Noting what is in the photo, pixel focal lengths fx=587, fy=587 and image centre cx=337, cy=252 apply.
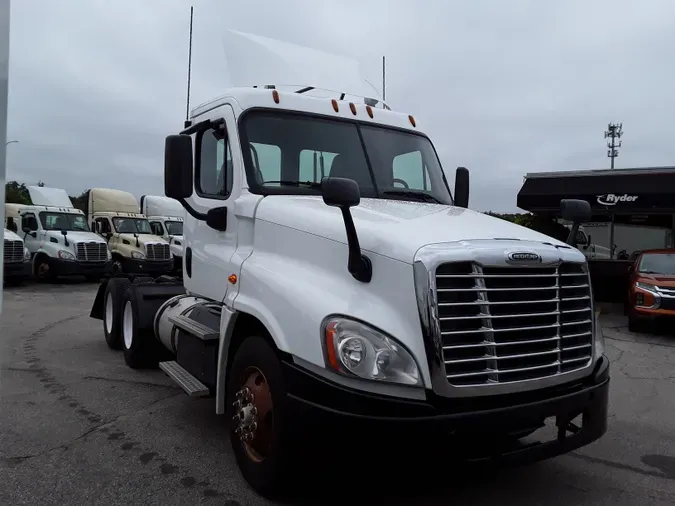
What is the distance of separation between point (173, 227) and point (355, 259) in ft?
67.8

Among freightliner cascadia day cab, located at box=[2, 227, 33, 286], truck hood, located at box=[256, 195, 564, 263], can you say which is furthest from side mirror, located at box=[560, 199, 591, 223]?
freightliner cascadia day cab, located at box=[2, 227, 33, 286]

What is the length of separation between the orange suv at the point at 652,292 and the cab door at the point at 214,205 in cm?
867

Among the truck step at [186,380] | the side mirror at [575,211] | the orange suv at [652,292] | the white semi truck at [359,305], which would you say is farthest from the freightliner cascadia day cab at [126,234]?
the side mirror at [575,211]

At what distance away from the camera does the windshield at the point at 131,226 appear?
67.8 feet

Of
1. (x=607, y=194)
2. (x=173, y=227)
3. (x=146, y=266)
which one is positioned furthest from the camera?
(x=173, y=227)

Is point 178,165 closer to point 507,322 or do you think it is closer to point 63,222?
point 507,322

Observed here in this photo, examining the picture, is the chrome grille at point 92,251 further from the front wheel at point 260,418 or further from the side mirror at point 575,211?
the side mirror at point 575,211

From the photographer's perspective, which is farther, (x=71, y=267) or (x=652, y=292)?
(x=71, y=267)

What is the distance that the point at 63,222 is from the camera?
19.0 meters

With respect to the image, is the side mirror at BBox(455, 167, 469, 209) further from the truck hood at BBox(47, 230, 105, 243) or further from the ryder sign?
the truck hood at BBox(47, 230, 105, 243)

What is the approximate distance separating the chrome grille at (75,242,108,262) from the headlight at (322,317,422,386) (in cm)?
1652

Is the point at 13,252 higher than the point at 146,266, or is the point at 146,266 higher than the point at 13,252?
the point at 13,252

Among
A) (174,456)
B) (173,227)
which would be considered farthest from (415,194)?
(173,227)

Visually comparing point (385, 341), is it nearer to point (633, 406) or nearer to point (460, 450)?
point (460, 450)
